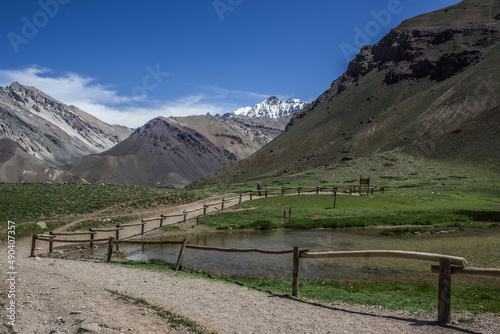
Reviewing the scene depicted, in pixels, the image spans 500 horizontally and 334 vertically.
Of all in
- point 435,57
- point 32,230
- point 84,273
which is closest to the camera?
point 84,273

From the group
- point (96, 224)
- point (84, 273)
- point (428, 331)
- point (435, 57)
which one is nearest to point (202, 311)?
point (428, 331)

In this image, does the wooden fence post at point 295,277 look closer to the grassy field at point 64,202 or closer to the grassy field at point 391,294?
the grassy field at point 391,294

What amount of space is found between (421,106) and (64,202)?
133m

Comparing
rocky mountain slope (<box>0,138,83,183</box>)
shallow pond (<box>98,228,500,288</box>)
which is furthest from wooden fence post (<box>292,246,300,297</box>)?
rocky mountain slope (<box>0,138,83,183</box>)

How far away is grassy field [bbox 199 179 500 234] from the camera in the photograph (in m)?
32.8

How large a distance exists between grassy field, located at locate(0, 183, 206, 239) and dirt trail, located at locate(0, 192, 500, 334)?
53.5ft

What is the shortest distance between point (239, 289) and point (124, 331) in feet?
18.7

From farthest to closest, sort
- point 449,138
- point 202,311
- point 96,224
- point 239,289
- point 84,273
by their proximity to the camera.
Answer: point 449,138, point 96,224, point 84,273, point 239,289, point 202,311

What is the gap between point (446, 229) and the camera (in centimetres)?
2873

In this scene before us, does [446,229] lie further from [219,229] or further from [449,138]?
[449,138]

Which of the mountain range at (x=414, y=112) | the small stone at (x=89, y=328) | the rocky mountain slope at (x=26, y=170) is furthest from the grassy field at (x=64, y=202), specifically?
the rocky mountain slope at (x=26, y=170)

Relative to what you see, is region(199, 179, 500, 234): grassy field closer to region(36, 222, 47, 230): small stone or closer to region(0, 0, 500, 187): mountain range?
region(36, 222, 47, 230): small stone

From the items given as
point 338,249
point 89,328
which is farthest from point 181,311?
point 338,249

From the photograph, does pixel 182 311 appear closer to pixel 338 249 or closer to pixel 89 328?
pixel 89 328
